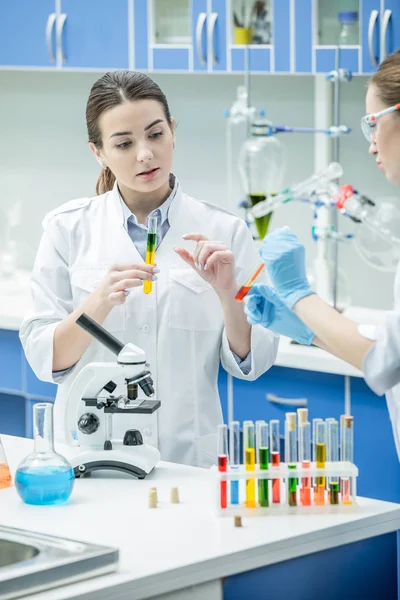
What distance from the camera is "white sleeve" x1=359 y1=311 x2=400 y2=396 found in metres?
1.92

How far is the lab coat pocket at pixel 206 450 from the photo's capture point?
2.65 metres

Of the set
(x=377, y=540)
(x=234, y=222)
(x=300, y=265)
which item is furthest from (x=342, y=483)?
(x=234, y=222)

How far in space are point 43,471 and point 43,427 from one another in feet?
0.28

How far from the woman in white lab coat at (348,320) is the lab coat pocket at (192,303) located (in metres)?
0.47

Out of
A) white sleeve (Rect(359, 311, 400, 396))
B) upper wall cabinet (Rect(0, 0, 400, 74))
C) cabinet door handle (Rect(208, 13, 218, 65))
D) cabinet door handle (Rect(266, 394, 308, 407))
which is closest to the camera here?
white sleeve (Rect(359, 311, 400, 396))

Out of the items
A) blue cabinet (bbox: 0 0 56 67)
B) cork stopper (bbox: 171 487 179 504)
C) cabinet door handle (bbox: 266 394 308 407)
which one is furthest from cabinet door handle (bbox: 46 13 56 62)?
cork stopper (bbox: 171 487 179 504)

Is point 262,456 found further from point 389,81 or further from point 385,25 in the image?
point 385,25

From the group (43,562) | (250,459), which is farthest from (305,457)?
(43,562)

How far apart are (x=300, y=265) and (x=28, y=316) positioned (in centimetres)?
81

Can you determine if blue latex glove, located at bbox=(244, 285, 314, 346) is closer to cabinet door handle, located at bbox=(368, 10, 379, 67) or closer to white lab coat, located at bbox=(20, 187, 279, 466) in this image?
white lab coat, located at bbox=(20, 187, 279, 466)

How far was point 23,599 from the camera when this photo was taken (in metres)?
1.67

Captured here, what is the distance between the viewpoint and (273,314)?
2180 millimetres

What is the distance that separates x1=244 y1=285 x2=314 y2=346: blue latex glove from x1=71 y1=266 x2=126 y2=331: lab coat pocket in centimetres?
54

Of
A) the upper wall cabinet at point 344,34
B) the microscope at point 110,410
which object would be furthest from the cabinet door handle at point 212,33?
the microscope at point 110,410
